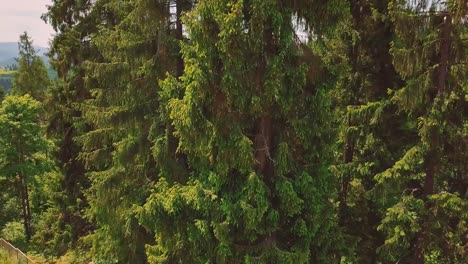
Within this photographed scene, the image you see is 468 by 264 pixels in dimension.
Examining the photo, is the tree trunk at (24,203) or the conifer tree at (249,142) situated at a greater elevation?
the conifer tree at (249,142)

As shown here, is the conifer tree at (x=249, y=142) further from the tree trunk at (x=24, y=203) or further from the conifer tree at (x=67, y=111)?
the tree trunk at (x=24, y=203)

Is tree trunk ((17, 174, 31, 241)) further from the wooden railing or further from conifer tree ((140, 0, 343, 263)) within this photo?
conifer tree ((140, 0, 343, 263))

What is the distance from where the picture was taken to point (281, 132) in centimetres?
906

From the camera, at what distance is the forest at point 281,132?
27.5 ft

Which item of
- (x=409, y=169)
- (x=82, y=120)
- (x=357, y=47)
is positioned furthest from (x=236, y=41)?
(x=82, y=120)

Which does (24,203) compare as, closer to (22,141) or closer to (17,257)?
(22,141)

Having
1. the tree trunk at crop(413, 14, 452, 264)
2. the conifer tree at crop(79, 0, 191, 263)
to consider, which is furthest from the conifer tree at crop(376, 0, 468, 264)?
the conifer tree at crop(79, 0, 191, 263)

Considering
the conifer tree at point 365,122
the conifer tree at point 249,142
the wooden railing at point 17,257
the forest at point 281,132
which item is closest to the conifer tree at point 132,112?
the forest at point 281,132

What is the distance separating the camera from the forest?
8.38 meters

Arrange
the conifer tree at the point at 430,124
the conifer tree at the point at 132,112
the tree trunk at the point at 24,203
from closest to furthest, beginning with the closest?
the conifer tree at the point at 430,124
the conifer tree at the point at 132,112
the tree trunk at the point at 24,203

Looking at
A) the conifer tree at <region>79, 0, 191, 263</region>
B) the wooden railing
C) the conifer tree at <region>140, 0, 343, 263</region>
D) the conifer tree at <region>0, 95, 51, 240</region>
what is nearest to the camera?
the conifer tree at <region>140, 0, 343, 263</region>

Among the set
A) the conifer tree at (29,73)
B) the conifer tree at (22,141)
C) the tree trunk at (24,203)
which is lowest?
the tree trunk at (24,203)

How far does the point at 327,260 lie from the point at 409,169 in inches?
112

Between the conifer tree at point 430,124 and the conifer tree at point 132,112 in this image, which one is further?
the conifer tree at point 132,112
